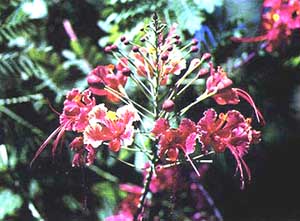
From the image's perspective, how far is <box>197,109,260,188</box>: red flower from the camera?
1355 mm

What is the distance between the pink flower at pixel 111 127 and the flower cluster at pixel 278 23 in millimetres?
845

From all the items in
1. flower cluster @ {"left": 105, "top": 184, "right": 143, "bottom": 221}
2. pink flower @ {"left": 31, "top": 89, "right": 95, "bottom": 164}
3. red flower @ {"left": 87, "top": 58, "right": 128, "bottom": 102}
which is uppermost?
red flower @ {"left": 87, "top": 58, "right": 128, "bottom": 102}

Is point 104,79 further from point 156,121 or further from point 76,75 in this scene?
point 76,75

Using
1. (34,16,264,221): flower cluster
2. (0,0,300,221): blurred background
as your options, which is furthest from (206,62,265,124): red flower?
(0,0,300,221): blurred background

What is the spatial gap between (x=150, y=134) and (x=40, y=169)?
2.39 ft

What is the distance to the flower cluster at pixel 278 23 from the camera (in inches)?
83.0

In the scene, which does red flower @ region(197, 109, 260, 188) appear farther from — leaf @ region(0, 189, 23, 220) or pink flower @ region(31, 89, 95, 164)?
leaf @ region(0, 189, 23, 220)

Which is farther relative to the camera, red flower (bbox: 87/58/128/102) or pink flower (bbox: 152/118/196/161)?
red flower (bbox: 87/58/128/102)

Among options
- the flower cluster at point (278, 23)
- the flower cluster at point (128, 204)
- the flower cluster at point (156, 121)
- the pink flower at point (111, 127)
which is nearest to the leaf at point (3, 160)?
the flower cluster at point (128, 204)

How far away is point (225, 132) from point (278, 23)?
840 millimetres

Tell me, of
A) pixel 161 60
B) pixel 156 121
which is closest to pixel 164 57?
pixel 161 60

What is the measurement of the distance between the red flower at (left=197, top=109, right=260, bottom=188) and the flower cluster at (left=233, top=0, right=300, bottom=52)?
766mm

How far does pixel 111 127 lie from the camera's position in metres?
1.36

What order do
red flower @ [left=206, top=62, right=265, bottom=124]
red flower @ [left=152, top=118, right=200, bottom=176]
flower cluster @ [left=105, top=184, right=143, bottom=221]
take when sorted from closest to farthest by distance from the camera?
red flower @ [left=152, top=118, right=200, bottom=176], red flower @ [left=206, top=62, right=265, bottom=124], flower cluster @ [left=105, top=184, right=143, bottom=221]
